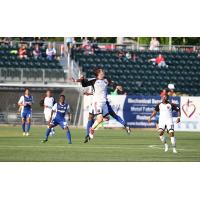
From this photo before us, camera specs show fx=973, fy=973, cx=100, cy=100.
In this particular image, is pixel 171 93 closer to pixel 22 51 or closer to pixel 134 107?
pixel 134 107

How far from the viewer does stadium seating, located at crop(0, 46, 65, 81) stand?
3000 centimetres

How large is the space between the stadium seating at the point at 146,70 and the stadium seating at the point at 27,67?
3.93 ft

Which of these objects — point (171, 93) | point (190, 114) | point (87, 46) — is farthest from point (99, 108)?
point (87, 46)

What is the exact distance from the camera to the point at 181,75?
105 ft

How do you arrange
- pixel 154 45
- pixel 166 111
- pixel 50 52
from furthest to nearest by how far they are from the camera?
pixel 154 45 → pixel 50 52 → pixel 166 111

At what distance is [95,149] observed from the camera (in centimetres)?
1959

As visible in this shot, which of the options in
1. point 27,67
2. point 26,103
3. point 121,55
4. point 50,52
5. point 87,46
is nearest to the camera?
point 26,103

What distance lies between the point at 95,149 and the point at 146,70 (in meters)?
12.9

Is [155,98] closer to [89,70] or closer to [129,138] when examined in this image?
[89,70]

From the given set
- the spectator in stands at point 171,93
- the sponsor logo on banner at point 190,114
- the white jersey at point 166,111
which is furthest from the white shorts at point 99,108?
the spectator in stands at point 171,93

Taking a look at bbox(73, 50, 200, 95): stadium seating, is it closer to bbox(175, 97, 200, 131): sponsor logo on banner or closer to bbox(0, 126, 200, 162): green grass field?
bbox(175, 97, 200, 131): sponsor logo on banner

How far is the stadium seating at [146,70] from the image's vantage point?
31.9 meters
